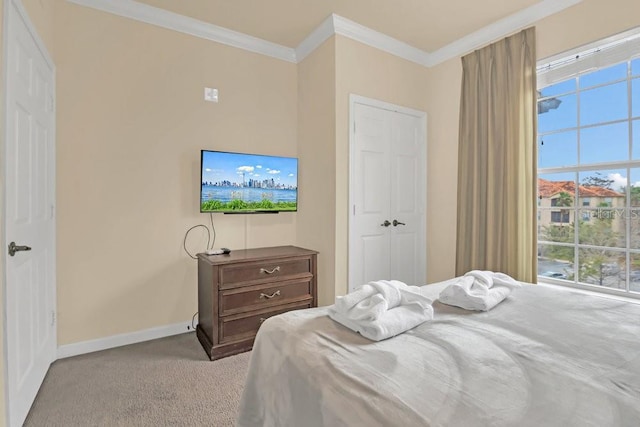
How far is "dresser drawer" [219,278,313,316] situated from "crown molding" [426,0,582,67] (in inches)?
108

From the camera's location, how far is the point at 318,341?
1175mm

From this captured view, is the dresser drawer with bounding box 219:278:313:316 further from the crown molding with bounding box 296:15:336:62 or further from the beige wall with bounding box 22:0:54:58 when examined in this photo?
the crown molding with bounding box 296:15:336:62

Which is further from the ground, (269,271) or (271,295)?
(269,271)

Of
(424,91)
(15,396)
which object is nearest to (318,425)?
(15,396)

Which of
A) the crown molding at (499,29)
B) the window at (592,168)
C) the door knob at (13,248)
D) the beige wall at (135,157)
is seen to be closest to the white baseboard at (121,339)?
the beige wall at (135,157)

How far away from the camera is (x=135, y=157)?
2721 millimetres

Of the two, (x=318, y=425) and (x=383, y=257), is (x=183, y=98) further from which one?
(x=318, y=425)

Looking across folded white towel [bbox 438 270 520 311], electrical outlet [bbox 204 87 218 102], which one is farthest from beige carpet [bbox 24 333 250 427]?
electrical outlet [bbox 204 87 218 102]

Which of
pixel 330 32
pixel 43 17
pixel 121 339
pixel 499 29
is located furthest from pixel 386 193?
pixel 43 17

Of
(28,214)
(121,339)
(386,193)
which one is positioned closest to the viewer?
(28,214)

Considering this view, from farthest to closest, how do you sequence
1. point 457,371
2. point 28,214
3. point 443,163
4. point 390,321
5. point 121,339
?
point 443,163 < point 121,339 < point 28,214 < point 390,321 < point 457,371

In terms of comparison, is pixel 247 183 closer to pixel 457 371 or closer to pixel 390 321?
pixel 390 321

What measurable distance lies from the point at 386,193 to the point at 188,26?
2.41 m

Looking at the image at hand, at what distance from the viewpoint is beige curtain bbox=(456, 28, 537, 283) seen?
2.72 meters
